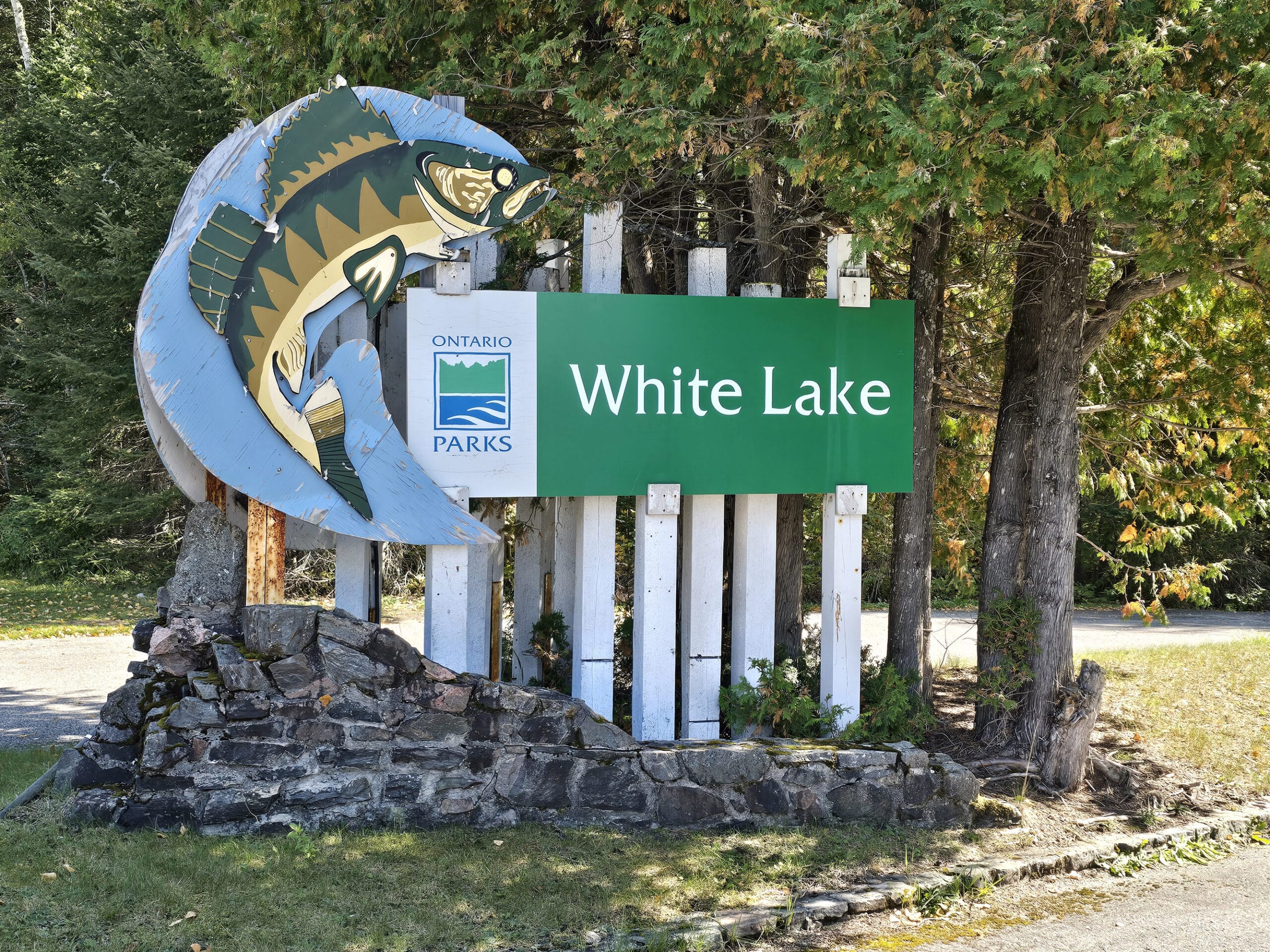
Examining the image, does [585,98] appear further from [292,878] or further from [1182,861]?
[1182,861]

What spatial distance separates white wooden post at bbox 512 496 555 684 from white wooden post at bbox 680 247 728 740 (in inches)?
64.2

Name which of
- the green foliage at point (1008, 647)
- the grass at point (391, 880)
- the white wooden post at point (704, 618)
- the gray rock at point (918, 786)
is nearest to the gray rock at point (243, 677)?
the grass at point (391, 880)

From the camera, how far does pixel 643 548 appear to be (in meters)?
6.15

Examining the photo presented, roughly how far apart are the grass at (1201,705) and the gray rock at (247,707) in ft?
20.3

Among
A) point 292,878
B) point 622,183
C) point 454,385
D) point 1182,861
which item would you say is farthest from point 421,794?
point 1182,861

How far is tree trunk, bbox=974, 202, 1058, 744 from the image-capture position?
24.0 ft

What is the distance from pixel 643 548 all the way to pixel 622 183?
2.31 m

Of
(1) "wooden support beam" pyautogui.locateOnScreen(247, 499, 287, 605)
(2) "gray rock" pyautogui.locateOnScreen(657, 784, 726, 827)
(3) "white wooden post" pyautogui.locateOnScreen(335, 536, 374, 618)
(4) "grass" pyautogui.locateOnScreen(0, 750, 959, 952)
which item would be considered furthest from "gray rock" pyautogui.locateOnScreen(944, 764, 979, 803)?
(1) "wooden support beam" pyautogui.locateOnScreen(247, 499, 287, 605)

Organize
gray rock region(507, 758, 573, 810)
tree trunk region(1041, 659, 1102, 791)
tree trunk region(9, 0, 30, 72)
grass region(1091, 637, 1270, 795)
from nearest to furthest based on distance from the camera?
1. gray rock region(507, 758, 573, 810)
2. tree trunk region(1041, 659, 1102, 791)
3. grass region(1091, 637, 1270, 795)
4. tree trunk region(9, 0, 30, 72)

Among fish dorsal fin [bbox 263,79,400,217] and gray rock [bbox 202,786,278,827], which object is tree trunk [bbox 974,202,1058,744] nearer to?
fish dorsal fin [bbox 263,79,400,217]

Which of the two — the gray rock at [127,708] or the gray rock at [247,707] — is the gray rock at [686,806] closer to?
the gray rock at [247,707]

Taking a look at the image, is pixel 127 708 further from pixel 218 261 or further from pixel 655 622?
pixel 655 622

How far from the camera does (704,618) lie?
6.30m

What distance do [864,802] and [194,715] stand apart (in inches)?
144
